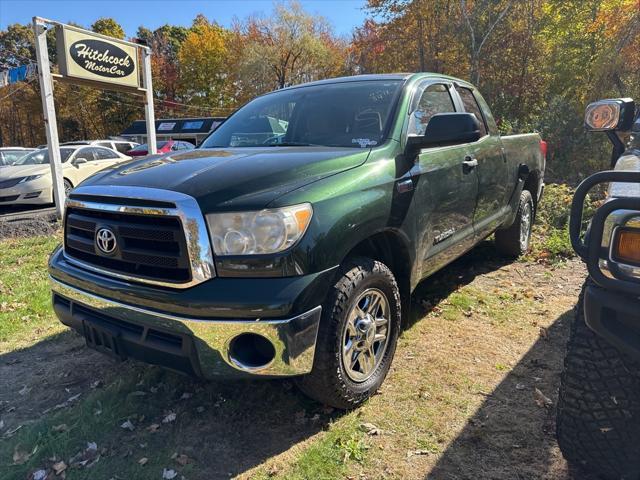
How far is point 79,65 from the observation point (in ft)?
28.7

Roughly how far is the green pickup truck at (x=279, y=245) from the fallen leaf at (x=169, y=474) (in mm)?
513

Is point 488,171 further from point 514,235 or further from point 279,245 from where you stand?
point 279,245

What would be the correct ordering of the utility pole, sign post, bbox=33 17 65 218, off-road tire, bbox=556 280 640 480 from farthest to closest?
the utility pole, sign post, bbox=33 17 65 218, off-road tire, bbox=556 280 640 480

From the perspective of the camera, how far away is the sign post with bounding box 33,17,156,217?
8328mm

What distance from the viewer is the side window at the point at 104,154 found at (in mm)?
12070

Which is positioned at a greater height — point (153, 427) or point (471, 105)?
point (471, 105)

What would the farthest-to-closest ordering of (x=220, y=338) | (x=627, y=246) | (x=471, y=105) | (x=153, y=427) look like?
(x=471, y=105), (x=153, y=427), (x=220, y=338), (x=627, y=246)

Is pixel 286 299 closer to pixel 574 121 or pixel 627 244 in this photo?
pixel 627 244

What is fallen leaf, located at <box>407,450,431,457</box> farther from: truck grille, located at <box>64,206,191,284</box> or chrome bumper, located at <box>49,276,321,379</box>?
truck grille, located at <box>64,206,191,284</box>

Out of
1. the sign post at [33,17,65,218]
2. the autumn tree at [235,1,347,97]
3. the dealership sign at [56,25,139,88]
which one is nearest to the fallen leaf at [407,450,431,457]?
the sign post at [33,17,65,218]

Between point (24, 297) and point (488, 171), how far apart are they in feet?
15.0

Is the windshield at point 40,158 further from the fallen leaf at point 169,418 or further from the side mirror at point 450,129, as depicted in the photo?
the side mirror at point 450,129

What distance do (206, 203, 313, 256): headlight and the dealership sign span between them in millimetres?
8020

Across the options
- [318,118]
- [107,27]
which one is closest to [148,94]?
[318,118]
